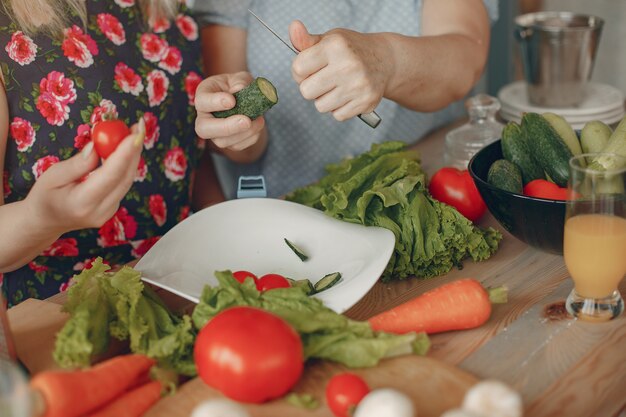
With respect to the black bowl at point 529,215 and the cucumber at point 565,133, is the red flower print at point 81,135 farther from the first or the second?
the cucumber at point 565,133

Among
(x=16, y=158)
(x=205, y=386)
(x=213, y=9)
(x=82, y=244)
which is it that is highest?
(x=213, y=9)

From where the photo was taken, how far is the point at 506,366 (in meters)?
1.14

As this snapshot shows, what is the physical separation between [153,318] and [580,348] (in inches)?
25.9

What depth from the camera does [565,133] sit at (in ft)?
4.99

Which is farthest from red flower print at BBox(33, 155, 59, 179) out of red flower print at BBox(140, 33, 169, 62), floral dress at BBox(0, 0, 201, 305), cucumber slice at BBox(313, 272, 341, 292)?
cucumber slice at BBox(313, 272, 341, 292)

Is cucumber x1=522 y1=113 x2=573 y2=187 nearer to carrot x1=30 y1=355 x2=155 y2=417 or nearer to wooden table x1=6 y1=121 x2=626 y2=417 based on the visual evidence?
wooden table x1=6 y1=121 x2=626 y2=417

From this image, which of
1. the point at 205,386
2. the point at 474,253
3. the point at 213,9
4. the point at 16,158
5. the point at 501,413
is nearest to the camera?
the point at 501,413

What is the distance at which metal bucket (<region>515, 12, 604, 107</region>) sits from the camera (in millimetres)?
2229

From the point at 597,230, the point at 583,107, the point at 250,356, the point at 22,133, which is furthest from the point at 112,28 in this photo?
the point at 583,107

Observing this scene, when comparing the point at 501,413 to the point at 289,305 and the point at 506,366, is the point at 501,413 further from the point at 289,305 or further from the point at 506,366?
the point at 289,305

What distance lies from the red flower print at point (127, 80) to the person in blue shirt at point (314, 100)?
224 millimetres

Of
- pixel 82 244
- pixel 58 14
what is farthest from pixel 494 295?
pixel 58 14

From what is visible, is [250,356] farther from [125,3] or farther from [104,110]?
[125,3]

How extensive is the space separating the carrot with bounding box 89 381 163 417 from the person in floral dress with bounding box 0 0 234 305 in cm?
43
